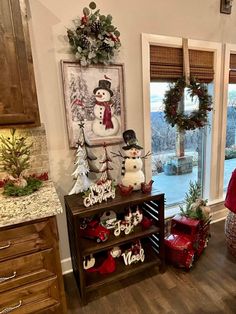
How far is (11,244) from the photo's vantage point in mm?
1174

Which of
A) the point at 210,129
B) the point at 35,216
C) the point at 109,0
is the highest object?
the point at 109,0

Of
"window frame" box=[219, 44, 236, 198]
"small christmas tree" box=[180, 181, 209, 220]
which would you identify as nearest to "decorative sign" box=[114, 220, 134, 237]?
"small christmas tree" box=[180, 181, 209, 220]

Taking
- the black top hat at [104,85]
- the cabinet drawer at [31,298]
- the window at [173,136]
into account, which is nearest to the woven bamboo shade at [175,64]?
the window at [173,136]

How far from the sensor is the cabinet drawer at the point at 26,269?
119 cm

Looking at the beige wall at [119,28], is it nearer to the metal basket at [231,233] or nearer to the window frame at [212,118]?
the window frame at [212,118]

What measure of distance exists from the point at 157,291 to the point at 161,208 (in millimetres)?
659

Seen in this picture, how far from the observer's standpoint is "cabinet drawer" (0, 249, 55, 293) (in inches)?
47.0

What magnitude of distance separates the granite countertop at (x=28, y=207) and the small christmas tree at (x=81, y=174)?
28cm

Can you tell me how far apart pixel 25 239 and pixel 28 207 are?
0.17 m

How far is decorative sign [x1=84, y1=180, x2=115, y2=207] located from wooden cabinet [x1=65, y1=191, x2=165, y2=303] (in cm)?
4

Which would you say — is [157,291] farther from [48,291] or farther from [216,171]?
[216,171]

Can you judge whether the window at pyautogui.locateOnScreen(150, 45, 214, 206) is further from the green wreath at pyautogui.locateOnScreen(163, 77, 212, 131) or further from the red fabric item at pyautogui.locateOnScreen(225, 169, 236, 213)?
the red fabric item at pyautogui.locateOnScreen(225, 169, 236, 213)

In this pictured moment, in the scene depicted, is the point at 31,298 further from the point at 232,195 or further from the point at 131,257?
the point at 232,195

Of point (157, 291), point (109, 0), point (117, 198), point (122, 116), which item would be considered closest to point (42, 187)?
point (117, 198)
